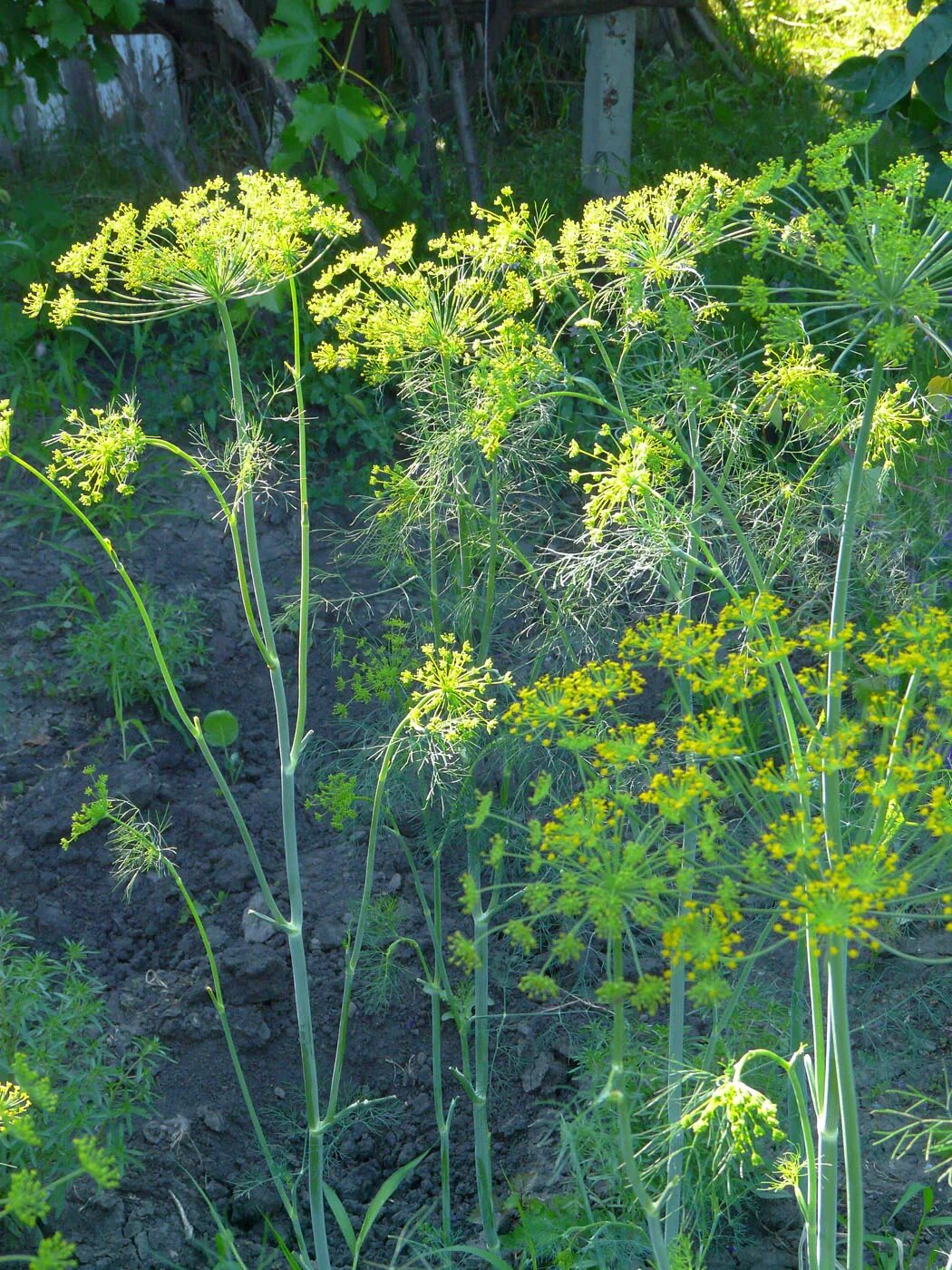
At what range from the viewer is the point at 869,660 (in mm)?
1742

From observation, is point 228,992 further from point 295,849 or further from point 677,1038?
point 677,1038

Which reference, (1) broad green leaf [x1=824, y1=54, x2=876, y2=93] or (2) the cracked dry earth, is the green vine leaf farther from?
(1) broad green leaf [x1=824, y1=54, x2=876, y2=93]

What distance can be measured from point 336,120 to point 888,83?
204 centimetres

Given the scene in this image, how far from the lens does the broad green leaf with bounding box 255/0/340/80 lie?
493cm

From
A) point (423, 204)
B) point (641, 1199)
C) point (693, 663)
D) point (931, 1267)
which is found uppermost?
point (423, 204)

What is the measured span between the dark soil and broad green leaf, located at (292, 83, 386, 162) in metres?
1.79

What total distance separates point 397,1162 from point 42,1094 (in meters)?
1.61

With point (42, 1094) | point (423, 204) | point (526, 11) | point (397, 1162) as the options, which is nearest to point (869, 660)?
point (42, 1094)

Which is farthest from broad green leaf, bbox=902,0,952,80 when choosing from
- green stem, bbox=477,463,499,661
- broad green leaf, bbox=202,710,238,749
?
broad green leaf, bbox=202,710,238,749

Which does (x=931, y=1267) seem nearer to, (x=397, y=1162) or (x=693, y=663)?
(x=397, y=1162)

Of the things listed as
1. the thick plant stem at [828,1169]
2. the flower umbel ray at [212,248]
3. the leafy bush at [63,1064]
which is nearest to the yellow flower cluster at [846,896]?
the thick plant stem at [828,1169]

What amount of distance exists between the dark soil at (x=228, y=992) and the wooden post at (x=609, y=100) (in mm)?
2685

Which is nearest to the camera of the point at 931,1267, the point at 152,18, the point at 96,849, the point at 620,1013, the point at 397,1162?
the point at 620,1013

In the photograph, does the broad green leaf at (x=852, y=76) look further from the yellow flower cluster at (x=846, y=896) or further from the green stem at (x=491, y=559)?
the yellow flower cluster at (x=846, y=896)
